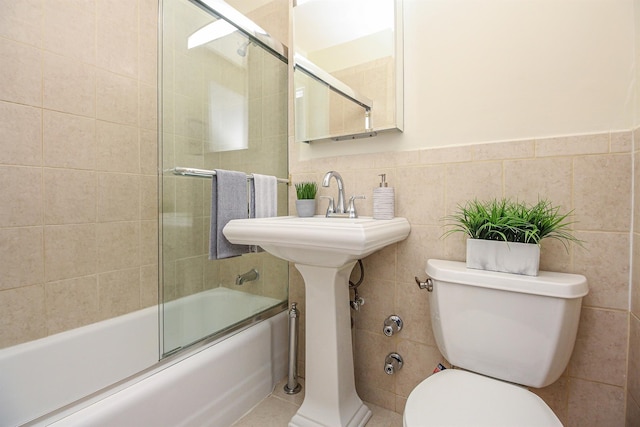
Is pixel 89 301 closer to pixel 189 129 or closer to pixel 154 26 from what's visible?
pixel 189 129

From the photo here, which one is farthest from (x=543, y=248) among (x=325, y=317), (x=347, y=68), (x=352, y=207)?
(x=347, y=68)

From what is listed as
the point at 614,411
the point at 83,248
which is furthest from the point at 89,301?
the point at 614,411

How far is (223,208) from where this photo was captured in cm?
119

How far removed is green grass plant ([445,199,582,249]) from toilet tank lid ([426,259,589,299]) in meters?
0.11

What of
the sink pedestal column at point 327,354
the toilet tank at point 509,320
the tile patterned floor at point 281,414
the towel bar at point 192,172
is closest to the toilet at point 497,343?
the toilet tank at point 509,320

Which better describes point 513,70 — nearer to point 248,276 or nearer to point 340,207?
point 340,207

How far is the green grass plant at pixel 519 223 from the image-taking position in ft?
2.93

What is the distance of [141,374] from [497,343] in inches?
44.3

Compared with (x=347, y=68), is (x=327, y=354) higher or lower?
lower

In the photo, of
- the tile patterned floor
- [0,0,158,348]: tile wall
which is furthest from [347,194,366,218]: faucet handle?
[0,0,158,348]: tile wall

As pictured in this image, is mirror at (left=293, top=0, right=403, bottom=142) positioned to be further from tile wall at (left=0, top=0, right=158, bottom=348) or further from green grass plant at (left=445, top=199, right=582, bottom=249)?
tile wall at (left=0, top=0, right=158, bottom=348)

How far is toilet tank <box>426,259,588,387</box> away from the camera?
0.83 metres

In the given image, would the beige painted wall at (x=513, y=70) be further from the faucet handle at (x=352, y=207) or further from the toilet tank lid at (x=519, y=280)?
the toilet tank lid at (x=519, y=280)

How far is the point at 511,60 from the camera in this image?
1.04 meters
